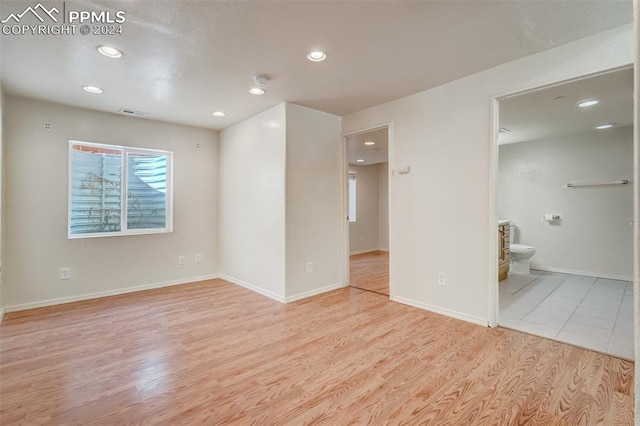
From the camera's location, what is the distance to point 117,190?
4.04m

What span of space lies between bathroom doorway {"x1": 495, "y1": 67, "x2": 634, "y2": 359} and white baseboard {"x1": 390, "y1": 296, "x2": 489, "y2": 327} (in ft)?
0.65

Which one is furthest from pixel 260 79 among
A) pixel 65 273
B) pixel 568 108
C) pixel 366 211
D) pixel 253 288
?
pixel 366 211

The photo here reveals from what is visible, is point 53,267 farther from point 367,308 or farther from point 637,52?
point 637,52

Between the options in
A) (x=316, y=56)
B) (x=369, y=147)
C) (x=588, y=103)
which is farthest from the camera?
(x=369, y=147)

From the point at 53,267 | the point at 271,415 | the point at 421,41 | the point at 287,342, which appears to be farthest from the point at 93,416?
the point at 421,41

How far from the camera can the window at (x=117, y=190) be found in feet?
12.2

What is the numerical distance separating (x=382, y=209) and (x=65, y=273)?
6.43 meters

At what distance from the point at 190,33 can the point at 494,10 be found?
2060mm

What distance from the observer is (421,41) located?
2207 mm

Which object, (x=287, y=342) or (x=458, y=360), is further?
(x=287, y=342)

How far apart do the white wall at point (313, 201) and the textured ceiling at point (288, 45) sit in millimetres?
522

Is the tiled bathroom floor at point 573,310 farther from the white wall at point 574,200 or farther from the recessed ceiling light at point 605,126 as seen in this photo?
the recessed ceiling light at point 605,126

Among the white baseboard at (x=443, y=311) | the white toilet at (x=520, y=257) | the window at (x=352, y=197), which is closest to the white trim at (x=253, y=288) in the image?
the white baseboard at (x=443, y=311)

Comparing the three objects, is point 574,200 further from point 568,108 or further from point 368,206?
point 368,206
